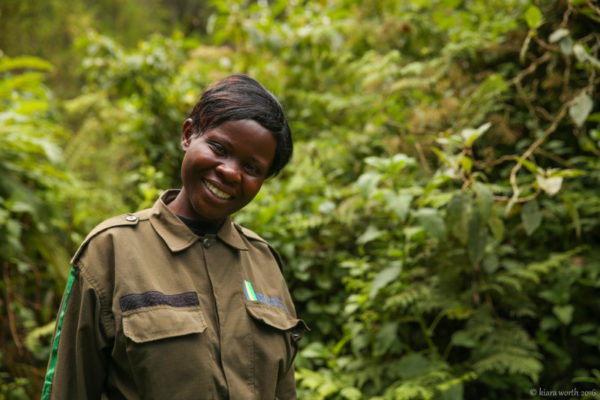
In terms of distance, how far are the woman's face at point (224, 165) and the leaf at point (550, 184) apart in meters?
1.64

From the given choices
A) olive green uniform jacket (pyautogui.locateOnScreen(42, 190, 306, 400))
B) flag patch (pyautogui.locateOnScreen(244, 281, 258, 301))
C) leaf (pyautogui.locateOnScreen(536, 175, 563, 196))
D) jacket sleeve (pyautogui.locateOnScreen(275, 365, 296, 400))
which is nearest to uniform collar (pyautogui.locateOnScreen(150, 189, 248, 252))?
olive green uniform jacket (pyautogui.locateOnScreen(42, 190, 306, 400))

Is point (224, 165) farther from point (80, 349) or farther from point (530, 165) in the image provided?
point (530, 165)

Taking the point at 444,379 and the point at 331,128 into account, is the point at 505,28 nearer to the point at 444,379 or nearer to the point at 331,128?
the point at 331,128

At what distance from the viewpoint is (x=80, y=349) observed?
1252 millimetres

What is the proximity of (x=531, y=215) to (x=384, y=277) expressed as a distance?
86 centimetres

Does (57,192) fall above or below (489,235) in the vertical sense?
above

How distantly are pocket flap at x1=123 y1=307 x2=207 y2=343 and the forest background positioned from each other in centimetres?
135

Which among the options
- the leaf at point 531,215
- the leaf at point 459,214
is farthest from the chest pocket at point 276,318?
the leaf at point 531,215

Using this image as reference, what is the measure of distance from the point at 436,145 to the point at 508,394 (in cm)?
164

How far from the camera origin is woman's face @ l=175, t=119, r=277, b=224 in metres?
1.41

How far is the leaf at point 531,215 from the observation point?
99.7 inches

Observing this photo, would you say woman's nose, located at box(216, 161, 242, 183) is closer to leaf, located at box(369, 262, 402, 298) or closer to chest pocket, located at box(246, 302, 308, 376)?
chest pocket, located at box(246, 302, 308, 376)

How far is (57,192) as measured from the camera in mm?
3799

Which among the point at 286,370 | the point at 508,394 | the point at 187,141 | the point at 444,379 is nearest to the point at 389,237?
the point at 444,379
